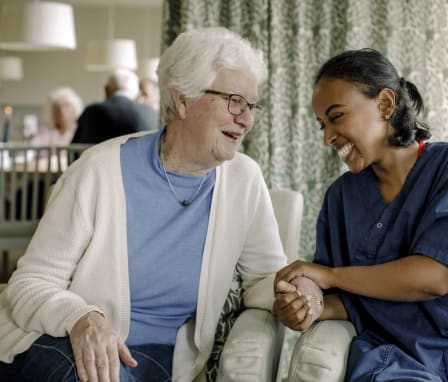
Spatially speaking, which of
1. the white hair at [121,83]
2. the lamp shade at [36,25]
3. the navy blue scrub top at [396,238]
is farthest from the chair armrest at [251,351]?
the white hair at [121,83]

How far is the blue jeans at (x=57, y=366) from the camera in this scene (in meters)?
1.41

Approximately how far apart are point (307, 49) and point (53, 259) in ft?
5.25

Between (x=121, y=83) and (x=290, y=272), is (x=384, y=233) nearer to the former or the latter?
(x=290, y=272)

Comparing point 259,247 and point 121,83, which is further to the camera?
point 121,83

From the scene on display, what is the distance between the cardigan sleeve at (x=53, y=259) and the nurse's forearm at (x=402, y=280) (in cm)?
61

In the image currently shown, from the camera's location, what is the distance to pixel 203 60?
5.47ft

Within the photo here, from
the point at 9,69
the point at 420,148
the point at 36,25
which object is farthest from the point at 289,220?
the point at 9,69

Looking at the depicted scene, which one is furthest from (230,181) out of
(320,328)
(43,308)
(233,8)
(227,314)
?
(233,8)

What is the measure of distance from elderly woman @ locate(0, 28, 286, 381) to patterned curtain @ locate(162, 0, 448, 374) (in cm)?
101

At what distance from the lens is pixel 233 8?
2785 millimetres

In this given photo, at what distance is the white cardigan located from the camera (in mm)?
1519

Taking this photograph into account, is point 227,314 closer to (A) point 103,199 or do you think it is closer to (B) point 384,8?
(A) point 103,199

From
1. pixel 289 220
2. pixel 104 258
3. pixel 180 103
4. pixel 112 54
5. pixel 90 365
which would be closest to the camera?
pixel 90 365

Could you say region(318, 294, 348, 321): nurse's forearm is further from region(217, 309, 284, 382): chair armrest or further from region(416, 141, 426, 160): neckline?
region(416, 141, 426, 160): neckline
